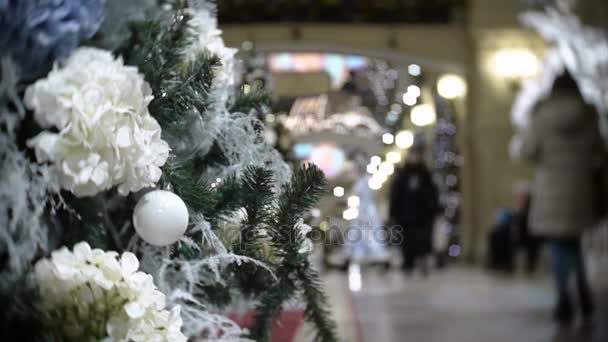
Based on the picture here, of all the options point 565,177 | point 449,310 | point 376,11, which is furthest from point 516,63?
point 565,177

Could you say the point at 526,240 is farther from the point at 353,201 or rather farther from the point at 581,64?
the point at 353,201

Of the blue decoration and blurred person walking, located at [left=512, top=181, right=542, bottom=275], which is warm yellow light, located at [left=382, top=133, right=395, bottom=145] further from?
→ blurred person walking, located at [left=512, top=181, right=542, bottom=275]

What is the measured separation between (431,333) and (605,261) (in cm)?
266

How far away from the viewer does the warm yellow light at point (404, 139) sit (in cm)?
102

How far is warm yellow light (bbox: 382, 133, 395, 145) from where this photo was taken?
3.24 feet

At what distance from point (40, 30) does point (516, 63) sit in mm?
9627

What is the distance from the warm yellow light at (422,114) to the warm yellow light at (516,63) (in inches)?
357

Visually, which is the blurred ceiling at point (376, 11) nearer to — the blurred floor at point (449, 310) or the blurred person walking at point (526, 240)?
the blurred person walking at point (526, 240)

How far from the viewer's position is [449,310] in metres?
4.84

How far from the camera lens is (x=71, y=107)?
693 millimetres

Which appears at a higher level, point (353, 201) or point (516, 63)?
point (353, 201)

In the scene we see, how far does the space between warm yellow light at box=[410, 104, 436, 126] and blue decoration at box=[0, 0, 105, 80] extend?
0.41 metres

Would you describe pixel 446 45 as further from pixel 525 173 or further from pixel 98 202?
pixel 98 202

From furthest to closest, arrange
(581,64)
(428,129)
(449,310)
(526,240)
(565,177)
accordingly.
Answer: (526,240)
(581,64)
(449,310)
(565,177)
(428,129)
